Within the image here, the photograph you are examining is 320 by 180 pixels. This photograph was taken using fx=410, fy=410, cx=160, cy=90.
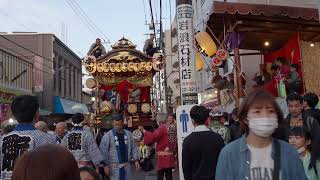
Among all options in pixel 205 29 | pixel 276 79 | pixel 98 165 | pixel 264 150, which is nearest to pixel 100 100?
pixel 205 29

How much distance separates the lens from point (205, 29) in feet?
41.6

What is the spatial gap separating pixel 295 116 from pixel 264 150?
2196 mm

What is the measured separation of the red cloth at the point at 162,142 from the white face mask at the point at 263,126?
6985 millimetres

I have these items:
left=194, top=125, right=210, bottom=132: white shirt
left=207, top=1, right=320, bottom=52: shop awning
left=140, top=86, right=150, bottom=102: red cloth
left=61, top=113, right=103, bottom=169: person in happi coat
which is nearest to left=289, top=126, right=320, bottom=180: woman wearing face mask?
left=194, top=125, right=210, bottom=132: white shirt

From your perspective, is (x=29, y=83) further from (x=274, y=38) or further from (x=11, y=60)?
(x=274, y=38)

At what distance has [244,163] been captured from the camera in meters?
3.03

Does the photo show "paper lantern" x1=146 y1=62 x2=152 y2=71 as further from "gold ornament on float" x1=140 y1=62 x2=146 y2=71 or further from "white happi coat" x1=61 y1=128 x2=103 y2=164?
"white happi coat" x1=61 y1=128 x2=103 y2=164

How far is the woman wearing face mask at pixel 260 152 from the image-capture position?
2.99 metres

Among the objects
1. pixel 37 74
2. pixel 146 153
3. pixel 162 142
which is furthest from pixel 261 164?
pixel 37 74

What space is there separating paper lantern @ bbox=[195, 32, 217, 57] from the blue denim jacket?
376 inches

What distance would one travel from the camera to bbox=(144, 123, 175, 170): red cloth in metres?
10.0

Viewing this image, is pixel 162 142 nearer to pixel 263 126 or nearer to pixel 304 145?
pixel 304 145

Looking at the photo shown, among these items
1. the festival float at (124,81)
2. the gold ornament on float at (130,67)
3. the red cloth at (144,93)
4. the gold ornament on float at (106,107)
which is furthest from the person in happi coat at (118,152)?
the red cloth at (144,93)

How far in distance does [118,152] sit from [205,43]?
18.6 ft
